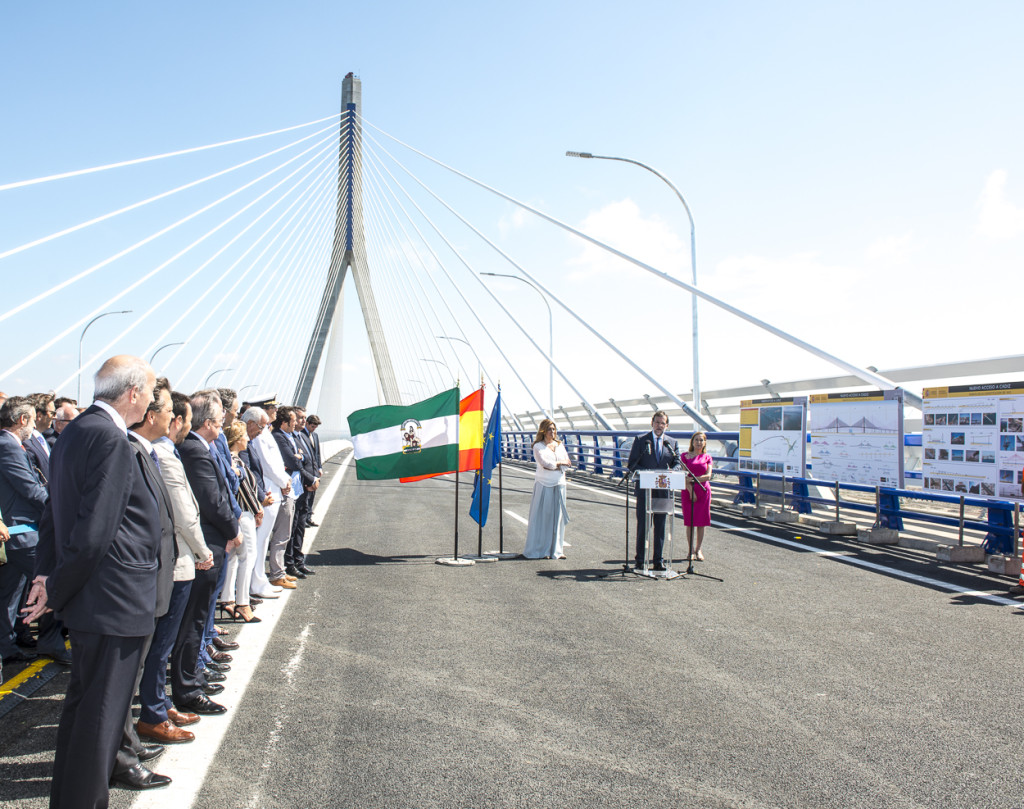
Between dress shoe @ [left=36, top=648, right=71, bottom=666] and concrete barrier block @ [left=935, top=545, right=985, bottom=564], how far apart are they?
8961 mm

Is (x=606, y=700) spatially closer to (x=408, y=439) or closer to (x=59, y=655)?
(x=59, y=655)

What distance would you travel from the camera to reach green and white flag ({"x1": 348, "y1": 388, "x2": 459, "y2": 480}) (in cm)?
966

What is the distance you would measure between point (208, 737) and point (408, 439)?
5.98 meters

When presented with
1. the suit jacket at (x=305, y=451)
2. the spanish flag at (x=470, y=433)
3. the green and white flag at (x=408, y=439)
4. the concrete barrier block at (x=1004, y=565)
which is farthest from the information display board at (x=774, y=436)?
the suit jacket at (x=305, y=451)

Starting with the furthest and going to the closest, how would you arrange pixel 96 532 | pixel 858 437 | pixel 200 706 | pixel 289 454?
pixel 858 437
pixel 289 454
pixel 200 706
pixel 96 532

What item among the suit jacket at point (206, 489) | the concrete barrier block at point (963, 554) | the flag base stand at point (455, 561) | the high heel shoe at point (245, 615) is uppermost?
the suit jacket at point (206, 489)

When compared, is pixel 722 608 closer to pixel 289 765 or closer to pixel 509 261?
pixel 289 765

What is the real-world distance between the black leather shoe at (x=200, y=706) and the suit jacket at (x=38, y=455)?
2673 mm

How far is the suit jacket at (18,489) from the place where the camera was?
17.6ft

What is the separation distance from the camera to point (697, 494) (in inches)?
361

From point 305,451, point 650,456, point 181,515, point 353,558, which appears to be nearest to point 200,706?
point 181,515

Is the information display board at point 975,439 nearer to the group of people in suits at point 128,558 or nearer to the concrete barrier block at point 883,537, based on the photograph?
the concrete barrier block at point 883,537

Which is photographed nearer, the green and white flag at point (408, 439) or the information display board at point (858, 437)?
the green and white flag at point (408, 439)

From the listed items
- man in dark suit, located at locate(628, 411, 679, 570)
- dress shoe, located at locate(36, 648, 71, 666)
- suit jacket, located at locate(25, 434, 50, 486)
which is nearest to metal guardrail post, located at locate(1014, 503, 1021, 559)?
man in dark suit, located at locate(628, 411, 679, 570)
